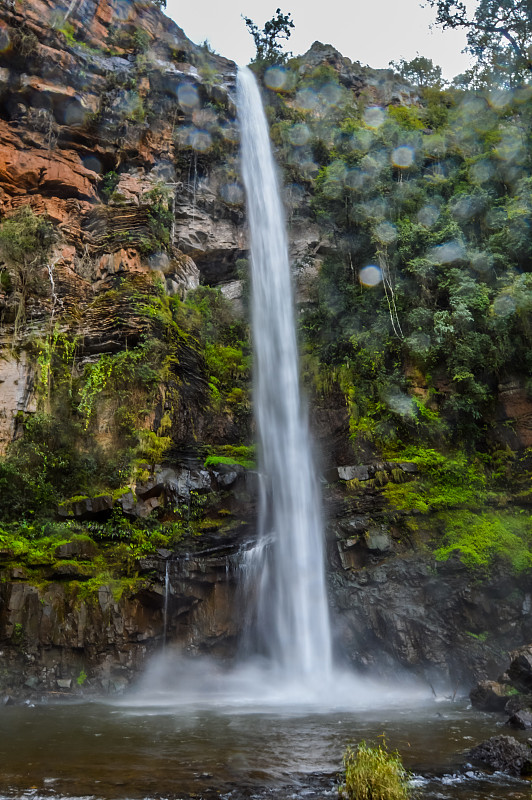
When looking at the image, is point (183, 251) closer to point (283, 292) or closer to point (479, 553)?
point (283, 292)

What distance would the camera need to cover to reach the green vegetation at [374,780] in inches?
179

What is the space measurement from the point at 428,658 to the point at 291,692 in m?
3.20

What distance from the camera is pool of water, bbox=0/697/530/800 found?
209 inches

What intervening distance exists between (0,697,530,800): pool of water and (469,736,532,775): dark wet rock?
0.70 ft

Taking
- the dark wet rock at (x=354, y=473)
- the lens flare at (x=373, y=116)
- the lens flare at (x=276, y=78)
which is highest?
Result: the lens flare at (x=276, y=78)

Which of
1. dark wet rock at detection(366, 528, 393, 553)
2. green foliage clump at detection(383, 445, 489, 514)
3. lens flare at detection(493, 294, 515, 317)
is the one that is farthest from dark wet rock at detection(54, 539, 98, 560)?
lens flare at detection(493, 294, 515, 317)

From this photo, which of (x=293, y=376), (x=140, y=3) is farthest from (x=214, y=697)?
(x=140, y=3)

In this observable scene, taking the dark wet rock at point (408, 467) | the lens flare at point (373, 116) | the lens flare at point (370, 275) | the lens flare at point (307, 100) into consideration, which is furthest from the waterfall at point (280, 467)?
the lens flare at point (373, 116)

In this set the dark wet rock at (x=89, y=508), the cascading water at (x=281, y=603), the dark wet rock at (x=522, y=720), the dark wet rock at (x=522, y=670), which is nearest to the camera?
the dark wet rock at (x=522, y=720)

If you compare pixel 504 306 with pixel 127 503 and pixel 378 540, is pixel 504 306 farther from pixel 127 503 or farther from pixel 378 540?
pixel 127 503

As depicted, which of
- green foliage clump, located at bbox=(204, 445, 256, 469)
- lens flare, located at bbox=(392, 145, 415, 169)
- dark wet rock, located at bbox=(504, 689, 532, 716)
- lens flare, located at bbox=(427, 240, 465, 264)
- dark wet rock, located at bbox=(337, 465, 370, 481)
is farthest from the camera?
lens flare, located at bbox=(392, 145, 415, 169)

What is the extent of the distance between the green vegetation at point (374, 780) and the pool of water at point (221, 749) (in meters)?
0.42

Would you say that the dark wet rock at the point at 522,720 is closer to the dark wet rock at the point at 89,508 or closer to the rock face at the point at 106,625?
the rock face at the point at 106,625

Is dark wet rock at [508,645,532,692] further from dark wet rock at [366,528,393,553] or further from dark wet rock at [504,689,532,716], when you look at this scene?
dark wet rock at [366,528,393,553]
